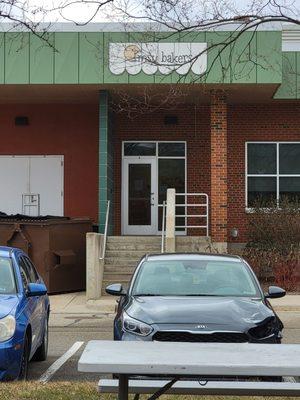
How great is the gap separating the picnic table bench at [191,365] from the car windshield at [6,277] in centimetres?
304

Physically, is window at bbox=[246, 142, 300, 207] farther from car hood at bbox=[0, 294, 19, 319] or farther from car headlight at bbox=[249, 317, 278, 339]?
car hood at bbox=[0, 294, 19, 319]

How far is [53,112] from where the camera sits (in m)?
21.5

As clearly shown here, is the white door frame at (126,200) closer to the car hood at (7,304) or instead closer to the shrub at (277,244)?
the shrub at (277,244)

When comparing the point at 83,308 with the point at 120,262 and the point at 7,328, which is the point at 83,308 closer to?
the point at 120,262

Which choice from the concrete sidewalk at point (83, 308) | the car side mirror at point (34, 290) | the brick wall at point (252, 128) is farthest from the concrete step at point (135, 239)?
the car side mirror at point (34, 290)

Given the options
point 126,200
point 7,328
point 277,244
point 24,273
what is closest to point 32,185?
point 126,200

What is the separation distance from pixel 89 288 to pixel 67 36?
6.39m

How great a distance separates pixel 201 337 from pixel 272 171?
1516 cm

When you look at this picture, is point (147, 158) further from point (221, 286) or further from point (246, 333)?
point (246, 333)

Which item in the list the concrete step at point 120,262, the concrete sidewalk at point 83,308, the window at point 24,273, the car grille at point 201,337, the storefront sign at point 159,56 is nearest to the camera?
the car grille at point 201,337

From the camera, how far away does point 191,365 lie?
14.2 ft

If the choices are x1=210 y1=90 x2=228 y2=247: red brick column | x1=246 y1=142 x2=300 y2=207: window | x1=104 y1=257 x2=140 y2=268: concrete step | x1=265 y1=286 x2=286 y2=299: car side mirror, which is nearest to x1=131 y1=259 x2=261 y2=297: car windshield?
x1=265 y1=286 x2=286 y2=299: car side mirror

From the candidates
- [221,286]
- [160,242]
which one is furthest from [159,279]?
[160,242]

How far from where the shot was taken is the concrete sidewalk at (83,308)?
45.2 feet
